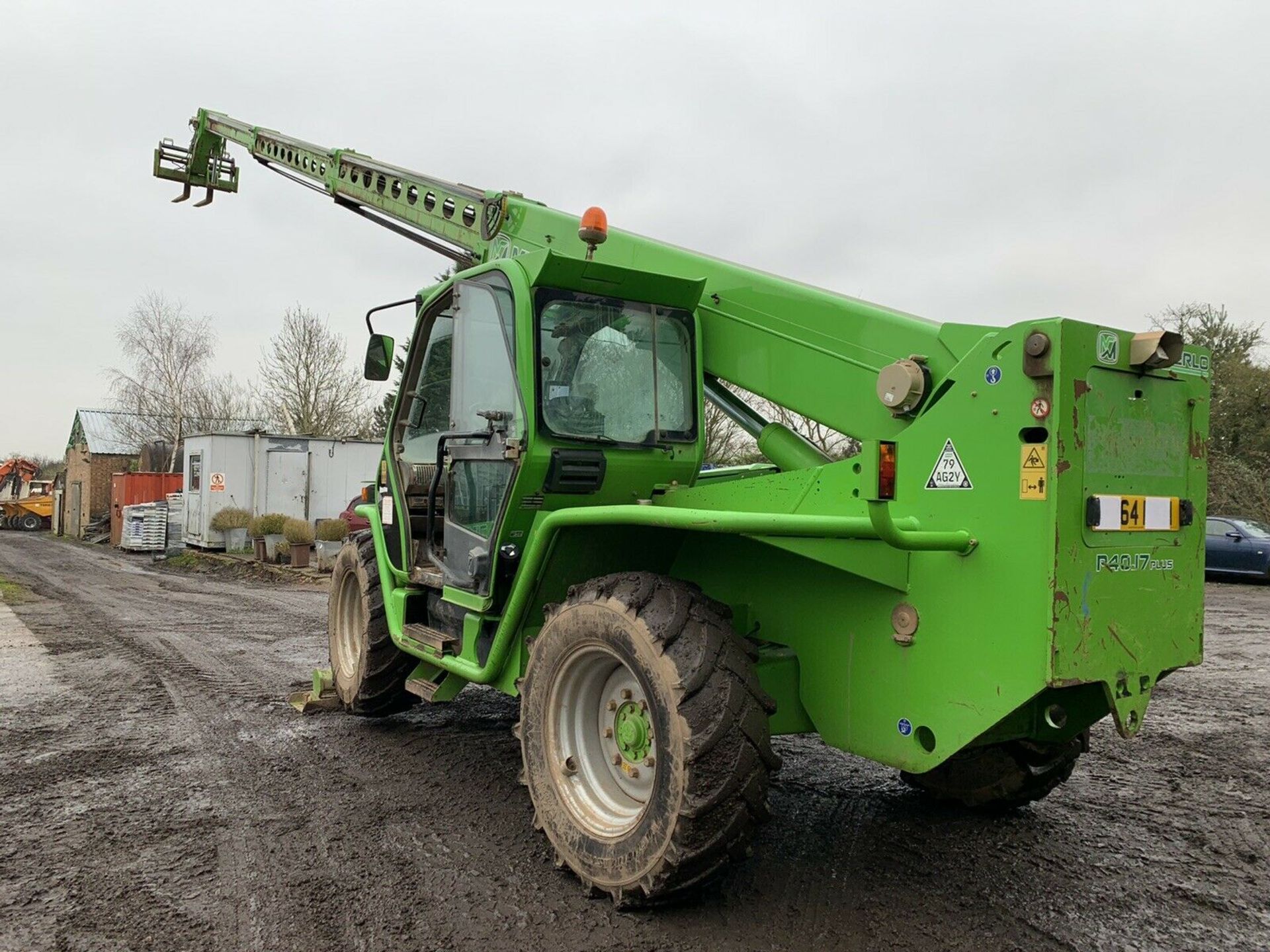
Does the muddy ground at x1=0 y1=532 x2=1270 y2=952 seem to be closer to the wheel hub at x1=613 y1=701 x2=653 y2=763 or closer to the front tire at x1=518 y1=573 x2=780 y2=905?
the front tire at x1=518 y1=573 x2=780 y2=905

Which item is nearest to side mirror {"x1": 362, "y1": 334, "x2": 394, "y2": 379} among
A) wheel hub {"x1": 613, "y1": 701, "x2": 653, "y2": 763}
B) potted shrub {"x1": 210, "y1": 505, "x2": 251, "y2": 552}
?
wheel hub {"x1": 613, "y1": 701, "x2": 653, "y2": 763}

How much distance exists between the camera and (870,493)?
9.20 ft

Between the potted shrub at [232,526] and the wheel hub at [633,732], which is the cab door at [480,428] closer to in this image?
the wheel hub at [633,732]

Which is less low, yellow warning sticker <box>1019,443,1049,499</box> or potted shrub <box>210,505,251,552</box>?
yellow warning sticker <box>1019,443,1049,499</box>

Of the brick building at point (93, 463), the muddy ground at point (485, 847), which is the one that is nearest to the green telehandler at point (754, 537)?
the muddy ground at point (485, 847)

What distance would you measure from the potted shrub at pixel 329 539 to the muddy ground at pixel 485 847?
11.8m

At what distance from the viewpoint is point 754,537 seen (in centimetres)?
314

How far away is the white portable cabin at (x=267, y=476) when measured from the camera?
2234 cm

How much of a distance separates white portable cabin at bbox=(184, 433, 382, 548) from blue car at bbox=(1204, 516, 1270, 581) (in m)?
17.5

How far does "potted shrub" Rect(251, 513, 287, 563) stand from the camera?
1952 centimetres

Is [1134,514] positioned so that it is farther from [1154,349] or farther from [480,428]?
[480,428]

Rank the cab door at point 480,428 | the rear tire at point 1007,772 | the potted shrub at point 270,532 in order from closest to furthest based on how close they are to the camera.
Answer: the rear tire at point 1007,772, the cab door at point 480,428, the potted shrub at point 270,532

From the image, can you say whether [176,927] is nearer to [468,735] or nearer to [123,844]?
[123,844]

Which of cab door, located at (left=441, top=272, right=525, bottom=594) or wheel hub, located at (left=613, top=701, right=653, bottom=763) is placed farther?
cab door, located at (left=441, top=272, right=525, bottom=594)
